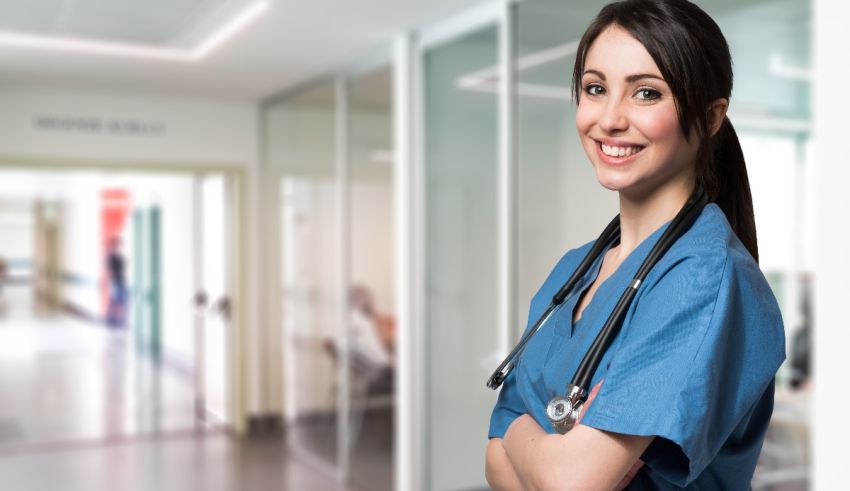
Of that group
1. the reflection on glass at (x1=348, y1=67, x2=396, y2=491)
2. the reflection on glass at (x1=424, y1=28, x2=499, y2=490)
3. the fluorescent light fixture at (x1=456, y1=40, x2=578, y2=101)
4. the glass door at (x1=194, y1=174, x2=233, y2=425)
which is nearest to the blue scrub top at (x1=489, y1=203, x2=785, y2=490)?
the fluorescent light fixture at (x1=456, y1=40, x2=578, y2=101)

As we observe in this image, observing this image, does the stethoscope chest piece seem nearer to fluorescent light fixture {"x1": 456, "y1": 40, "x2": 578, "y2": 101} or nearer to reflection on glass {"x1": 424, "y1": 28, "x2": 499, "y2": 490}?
fluorescent light fixture {"x1": 456, "y1": 40, "x2": 578, "y2": 101}

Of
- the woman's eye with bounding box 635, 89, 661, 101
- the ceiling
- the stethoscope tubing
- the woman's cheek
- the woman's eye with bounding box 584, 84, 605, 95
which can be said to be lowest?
the stethoscope tubing

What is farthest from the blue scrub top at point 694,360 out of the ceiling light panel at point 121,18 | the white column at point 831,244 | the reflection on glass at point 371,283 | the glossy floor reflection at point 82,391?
the glossy floor reflection at point 82,391

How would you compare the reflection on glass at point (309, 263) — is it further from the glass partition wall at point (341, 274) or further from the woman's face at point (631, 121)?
the woman's face at point (631, 121)

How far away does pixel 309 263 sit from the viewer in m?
6.30

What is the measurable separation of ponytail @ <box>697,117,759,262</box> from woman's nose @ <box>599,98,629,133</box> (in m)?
0.14

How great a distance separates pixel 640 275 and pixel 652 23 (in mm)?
284

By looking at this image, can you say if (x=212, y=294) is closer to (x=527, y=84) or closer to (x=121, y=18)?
(x=121, y=18)

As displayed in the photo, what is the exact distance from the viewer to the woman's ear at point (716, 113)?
0.98 metres

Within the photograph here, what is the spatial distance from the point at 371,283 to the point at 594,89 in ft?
14.6

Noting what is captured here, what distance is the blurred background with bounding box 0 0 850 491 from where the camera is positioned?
354 centimetres

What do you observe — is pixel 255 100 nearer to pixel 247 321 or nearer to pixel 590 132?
pixel 247 321

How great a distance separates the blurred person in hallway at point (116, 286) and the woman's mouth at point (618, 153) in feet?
48.8

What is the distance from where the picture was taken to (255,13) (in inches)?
168
